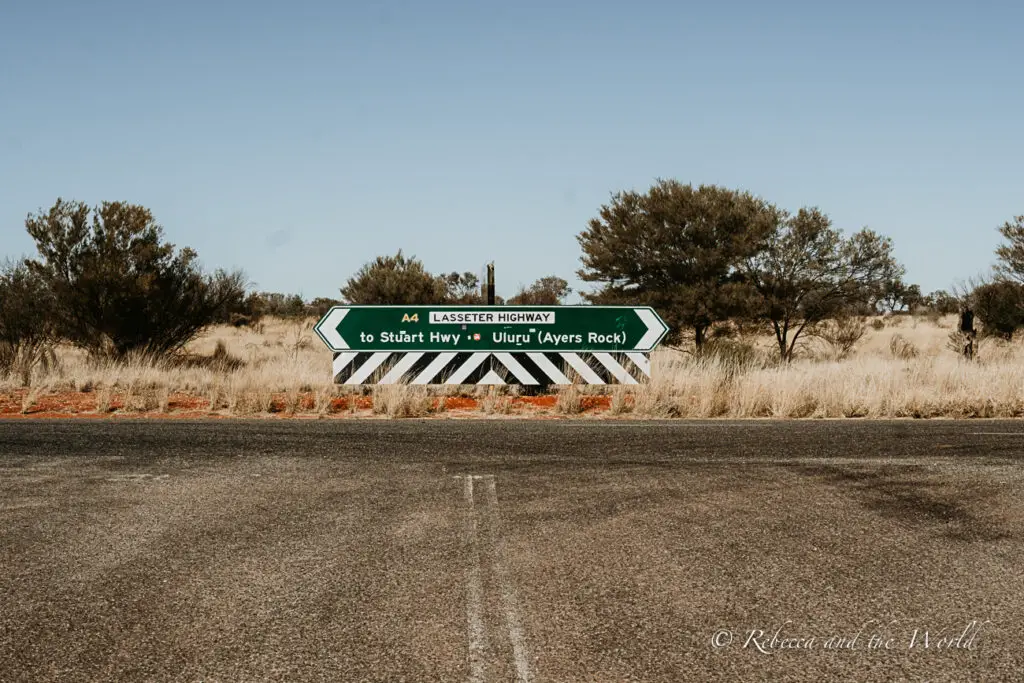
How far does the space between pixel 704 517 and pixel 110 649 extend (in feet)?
13.5

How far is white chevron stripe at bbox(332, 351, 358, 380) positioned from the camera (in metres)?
17.8

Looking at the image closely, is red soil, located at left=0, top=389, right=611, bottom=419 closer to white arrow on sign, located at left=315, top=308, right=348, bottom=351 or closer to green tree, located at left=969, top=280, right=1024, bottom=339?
white arrow on sign, located at left=315, top=308, right=348, bottom=351

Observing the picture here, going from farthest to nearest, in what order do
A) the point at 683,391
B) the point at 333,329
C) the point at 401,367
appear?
the point at 401,367 → the point at 333,329 → the point at 683,391

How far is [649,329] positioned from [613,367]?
3.28 feet

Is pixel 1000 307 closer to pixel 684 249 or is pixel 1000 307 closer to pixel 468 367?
pixel 684 249

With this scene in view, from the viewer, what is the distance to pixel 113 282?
23031 mm

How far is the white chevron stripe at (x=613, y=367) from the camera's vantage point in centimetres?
1794

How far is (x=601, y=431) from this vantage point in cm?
1244

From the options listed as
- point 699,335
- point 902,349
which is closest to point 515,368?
point 699,335

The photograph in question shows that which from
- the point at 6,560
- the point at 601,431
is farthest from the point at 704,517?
the point at 601,431

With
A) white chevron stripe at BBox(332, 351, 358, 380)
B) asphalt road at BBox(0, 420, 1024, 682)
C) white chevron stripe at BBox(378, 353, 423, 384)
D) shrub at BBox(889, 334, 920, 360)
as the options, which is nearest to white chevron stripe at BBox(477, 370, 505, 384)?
white chevron stripe at BBox(378, 353, 423, 384)

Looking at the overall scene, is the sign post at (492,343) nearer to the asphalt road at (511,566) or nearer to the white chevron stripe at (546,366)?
the white chevron stripe at (546,366)

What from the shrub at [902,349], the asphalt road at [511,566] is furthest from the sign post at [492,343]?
the shrub at [902,349]

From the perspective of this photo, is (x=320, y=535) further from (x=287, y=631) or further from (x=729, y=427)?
(x=729, y=427)
